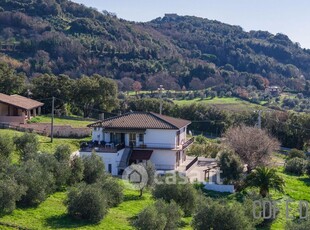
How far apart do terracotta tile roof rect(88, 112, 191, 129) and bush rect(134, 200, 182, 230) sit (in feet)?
57.0

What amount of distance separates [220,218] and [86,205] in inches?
261

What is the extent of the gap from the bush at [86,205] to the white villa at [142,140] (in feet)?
47.6

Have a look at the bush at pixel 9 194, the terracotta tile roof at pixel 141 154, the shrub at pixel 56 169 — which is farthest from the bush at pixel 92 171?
the terracotta tile roof at pixel 141 154

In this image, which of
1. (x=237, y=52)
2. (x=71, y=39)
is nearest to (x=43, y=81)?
(x=71, y=39)

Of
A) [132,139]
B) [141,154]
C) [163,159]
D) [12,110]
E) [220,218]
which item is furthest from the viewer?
[12,110]

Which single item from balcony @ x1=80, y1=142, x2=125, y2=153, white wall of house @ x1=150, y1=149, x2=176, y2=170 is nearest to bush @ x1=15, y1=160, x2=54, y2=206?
balcony @ x1=80, y1=142, x2=125, y2=153

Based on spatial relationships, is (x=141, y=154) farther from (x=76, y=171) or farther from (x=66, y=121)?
(x=66, y=121)

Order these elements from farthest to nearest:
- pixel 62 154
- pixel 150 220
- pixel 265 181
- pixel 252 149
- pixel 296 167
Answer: pixel 296 167 < pixel 252 149 < pixel 265 181 < pixel 62 154 < pixel 150 220

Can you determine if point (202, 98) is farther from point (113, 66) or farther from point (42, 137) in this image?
point (42, 137)

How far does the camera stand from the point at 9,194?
2286 cm

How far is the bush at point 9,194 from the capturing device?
22.8m

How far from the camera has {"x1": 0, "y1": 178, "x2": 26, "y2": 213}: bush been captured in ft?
74.8

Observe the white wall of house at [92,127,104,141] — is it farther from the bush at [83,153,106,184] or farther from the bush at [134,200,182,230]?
the bush at [134,200,182,230]

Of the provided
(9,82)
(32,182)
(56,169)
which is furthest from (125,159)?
(9,82)
